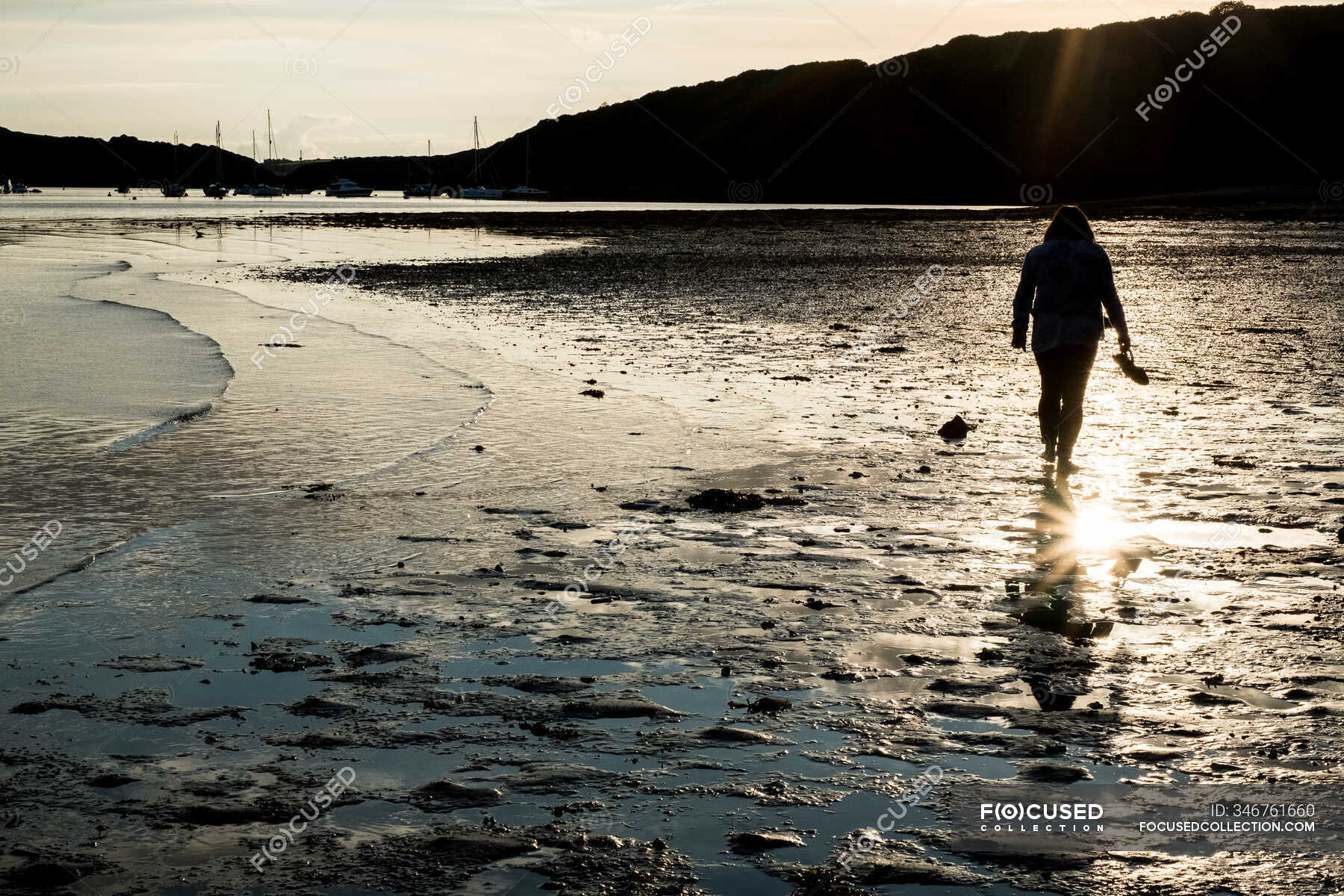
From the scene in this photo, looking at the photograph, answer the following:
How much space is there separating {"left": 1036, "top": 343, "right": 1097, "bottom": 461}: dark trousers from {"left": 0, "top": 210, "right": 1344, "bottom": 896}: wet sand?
16.3 inches

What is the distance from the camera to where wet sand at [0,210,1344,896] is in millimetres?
4211

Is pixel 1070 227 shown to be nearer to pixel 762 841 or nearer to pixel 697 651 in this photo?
pixel 697 651

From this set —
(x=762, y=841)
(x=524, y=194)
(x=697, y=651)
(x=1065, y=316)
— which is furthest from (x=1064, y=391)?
(x=524, y=194)

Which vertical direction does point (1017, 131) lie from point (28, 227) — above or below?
above

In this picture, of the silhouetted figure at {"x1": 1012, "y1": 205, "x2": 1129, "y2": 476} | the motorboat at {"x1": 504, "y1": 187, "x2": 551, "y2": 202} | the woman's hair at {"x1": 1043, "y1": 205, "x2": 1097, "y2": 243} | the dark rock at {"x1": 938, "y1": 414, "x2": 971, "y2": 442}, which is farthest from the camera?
the motorboat at {"x1": 504, "y1": 187, "x2": 551, "y2": 202}

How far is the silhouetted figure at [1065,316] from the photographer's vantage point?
32.4 feet

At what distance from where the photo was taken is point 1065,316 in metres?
9.97

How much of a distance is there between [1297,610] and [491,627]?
4.25m

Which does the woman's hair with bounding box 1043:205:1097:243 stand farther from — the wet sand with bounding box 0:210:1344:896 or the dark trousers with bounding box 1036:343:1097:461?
the wet sand with bounding box 0:210:1344:896

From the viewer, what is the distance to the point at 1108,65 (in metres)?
166

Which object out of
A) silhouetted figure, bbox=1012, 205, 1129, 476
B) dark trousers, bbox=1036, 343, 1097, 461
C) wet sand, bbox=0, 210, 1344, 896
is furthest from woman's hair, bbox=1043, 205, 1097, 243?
wet sand, bbox=0, 210, 1344, 896

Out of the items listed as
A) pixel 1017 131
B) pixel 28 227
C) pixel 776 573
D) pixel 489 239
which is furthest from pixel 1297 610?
pixel 1017 131

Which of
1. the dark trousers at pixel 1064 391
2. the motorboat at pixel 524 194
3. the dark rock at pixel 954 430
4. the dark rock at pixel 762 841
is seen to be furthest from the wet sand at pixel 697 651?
the motorboat at pixel 524 194

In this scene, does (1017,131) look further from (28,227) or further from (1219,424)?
(1219,424)
